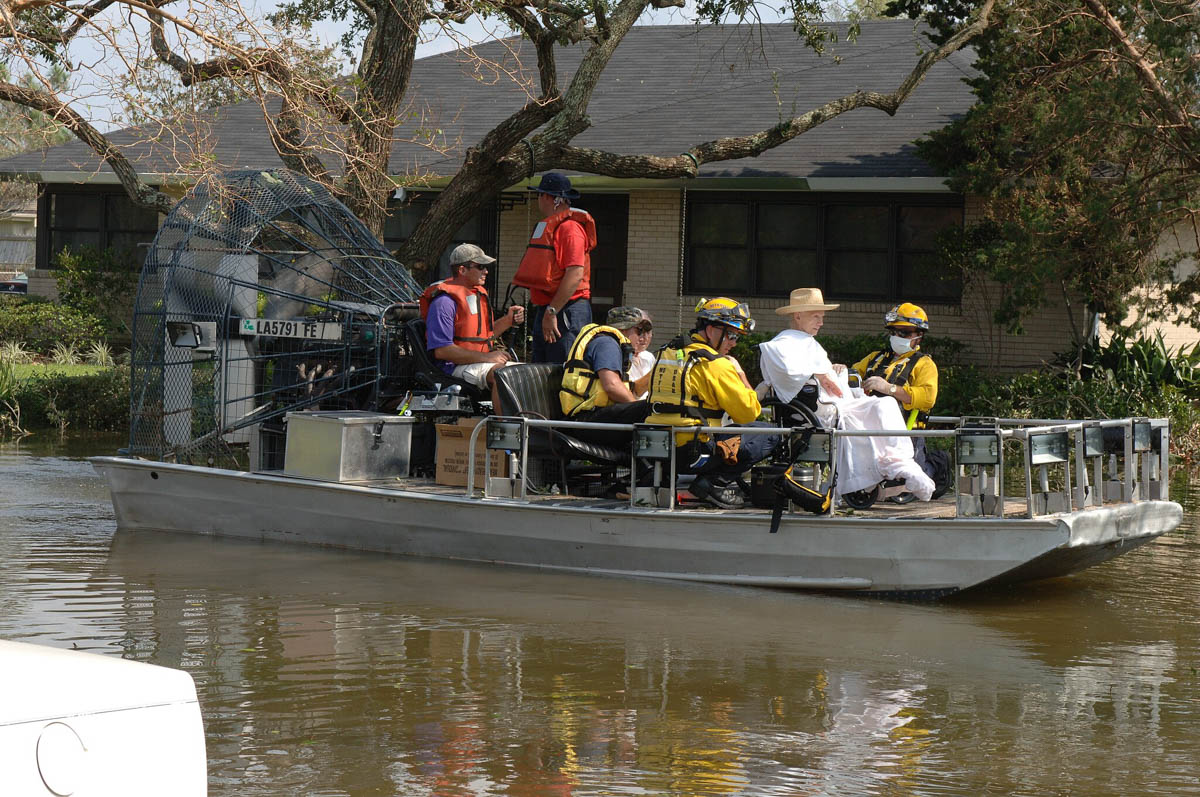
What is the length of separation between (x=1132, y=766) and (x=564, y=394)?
5422 millimetres

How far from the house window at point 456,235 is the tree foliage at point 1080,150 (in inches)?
312

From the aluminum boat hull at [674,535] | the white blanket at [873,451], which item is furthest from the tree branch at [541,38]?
the white blanket at [873,451]

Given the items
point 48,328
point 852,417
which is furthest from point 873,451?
point 48,328

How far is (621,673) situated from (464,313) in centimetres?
445

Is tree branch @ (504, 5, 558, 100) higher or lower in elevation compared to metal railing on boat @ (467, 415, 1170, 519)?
higher

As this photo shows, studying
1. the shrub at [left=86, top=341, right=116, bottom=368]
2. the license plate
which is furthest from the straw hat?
the shrub at [left=86, top=341, right=116, bottom=368]

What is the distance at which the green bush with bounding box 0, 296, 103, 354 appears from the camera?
2459 cm

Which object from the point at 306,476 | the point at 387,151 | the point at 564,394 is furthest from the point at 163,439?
the point at 387,151

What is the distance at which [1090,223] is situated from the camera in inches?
647

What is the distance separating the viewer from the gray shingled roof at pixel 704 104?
21797 millimetres

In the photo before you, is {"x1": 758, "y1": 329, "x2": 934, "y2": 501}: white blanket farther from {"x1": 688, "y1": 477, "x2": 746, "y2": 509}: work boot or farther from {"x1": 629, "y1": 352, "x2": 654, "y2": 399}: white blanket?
{"x1": 629, "y1": 352, "x2": 654, "y2": 399}: white blanket

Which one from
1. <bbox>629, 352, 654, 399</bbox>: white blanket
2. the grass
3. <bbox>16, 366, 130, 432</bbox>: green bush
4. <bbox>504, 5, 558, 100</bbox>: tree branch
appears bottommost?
<bbox>16, 366, 130, 432</bbox>: green bush

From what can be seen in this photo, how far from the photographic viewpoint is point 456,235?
78.6 feet

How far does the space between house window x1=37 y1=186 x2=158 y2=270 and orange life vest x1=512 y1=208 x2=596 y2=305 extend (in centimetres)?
1661
